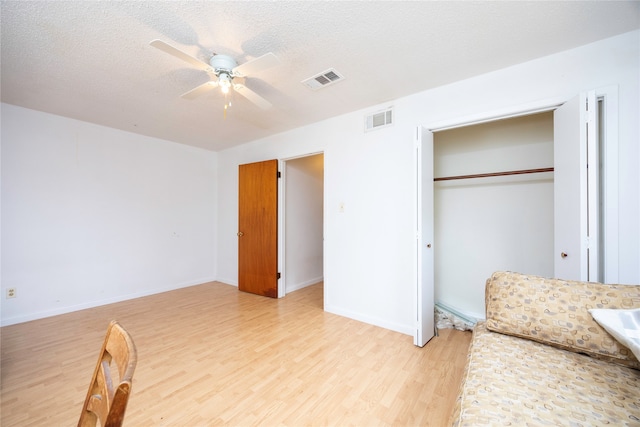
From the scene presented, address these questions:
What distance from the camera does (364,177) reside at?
293 centimetres

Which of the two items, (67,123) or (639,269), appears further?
(67,123)

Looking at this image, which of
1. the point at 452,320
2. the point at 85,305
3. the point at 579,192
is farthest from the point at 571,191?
the point at 85,305

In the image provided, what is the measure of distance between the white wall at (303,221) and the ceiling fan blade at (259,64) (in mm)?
2166

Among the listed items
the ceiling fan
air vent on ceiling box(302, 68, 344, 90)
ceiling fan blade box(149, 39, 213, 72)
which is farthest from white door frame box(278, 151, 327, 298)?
ceiling fan blade box(149, 39, 213, 72)

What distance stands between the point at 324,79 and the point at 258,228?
2470 millimetres

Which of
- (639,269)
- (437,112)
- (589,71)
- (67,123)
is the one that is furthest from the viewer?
(67,123)

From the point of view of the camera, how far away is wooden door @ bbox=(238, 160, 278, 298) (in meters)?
3.79

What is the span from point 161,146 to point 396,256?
4014mm

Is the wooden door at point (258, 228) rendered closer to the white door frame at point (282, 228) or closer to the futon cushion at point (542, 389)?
the white door frame at point (282, 228)

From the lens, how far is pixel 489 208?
272cm

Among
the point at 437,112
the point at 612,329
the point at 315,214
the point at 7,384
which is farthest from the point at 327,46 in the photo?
the point at 7,384

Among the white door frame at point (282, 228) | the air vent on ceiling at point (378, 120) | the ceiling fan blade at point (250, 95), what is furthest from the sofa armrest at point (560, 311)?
the white door frame at point (282, 228)

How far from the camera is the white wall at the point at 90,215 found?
9.49 feet

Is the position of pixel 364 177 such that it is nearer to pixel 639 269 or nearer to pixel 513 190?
pixel 513 190
